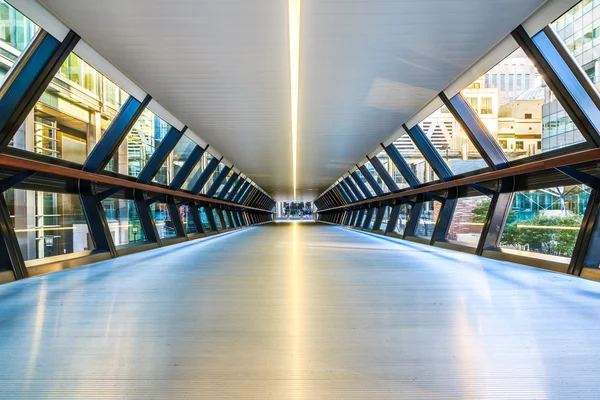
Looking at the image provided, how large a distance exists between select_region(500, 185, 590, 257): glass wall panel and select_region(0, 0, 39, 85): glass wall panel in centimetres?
793

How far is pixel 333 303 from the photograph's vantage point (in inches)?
128

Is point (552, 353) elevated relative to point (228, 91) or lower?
lower

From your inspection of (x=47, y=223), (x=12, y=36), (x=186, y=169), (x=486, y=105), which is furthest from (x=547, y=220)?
(x=186, y=169)

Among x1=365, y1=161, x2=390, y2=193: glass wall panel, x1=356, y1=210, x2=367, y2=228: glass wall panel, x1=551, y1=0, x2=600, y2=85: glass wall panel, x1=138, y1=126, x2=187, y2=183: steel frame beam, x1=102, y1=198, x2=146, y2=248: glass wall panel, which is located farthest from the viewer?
x1=356, y1=210, x2=367, y2=228: glass wall panel

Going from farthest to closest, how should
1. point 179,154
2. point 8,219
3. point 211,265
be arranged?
point 179,154, point 211,265, point 8,219

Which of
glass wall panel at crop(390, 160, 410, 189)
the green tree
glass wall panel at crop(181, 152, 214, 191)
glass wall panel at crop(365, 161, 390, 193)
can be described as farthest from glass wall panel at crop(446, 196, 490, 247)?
glass wall panel at crop(181, 152, 214, 191)

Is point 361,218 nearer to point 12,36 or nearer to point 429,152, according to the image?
point 429,152

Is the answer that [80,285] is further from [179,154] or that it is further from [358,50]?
[179,154]

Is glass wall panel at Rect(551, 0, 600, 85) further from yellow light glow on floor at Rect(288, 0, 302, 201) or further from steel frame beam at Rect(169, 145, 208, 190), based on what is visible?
steel frame beam at Rect(169, 145, 208, 190)

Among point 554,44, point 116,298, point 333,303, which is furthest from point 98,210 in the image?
point 554,44

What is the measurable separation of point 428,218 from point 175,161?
8.05 m

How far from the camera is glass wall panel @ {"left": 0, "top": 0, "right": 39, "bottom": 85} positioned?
432 cm

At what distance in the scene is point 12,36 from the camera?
4473 mm

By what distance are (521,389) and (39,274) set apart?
224 inches
